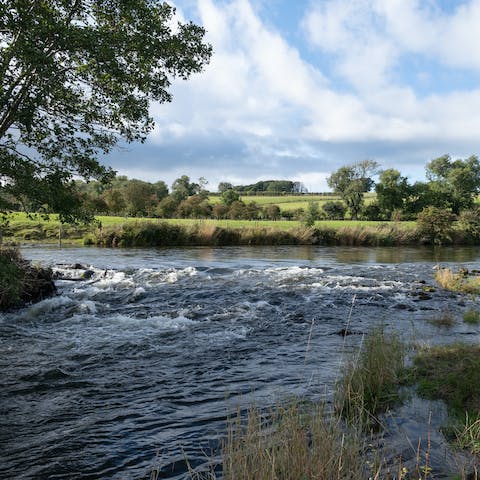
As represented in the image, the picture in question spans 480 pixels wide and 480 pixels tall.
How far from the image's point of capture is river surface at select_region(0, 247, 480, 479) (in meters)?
6.26

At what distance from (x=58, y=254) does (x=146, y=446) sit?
3099cm

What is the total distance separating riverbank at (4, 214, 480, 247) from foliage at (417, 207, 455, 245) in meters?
0.15

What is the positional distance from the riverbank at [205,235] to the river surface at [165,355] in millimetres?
21104

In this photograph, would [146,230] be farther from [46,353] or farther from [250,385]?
[250,385]

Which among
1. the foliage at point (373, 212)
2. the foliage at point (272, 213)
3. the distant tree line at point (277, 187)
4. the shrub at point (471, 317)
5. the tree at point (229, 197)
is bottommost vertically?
the shrub at point (471, 317)

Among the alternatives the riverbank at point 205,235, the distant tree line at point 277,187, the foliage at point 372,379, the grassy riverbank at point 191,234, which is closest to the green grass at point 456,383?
the foliage at point 372,379

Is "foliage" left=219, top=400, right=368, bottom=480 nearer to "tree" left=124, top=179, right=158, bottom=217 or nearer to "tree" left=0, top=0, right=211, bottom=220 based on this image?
"tree" left=0, top=0, right=211, bottom=220

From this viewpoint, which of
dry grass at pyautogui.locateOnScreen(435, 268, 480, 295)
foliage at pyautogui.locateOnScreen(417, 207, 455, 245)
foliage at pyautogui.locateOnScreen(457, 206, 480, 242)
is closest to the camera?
dry grass at pyautogui.locateOnScreen(435, 268, 480, 295)

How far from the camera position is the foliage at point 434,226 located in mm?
54688

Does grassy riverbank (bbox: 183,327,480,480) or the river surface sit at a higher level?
grassy riverbank (bbox: 183,327,480,480)

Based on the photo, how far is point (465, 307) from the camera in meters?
16.1

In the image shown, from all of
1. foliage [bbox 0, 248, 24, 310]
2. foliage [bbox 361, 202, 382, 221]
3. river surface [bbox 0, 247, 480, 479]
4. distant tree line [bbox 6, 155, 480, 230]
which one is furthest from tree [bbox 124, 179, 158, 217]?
foliage [bbox 0, 248, 24, 310]

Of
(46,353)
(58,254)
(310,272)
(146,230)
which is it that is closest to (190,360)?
(46,353)

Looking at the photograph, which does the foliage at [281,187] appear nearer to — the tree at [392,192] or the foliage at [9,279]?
the tree at [392,192]
